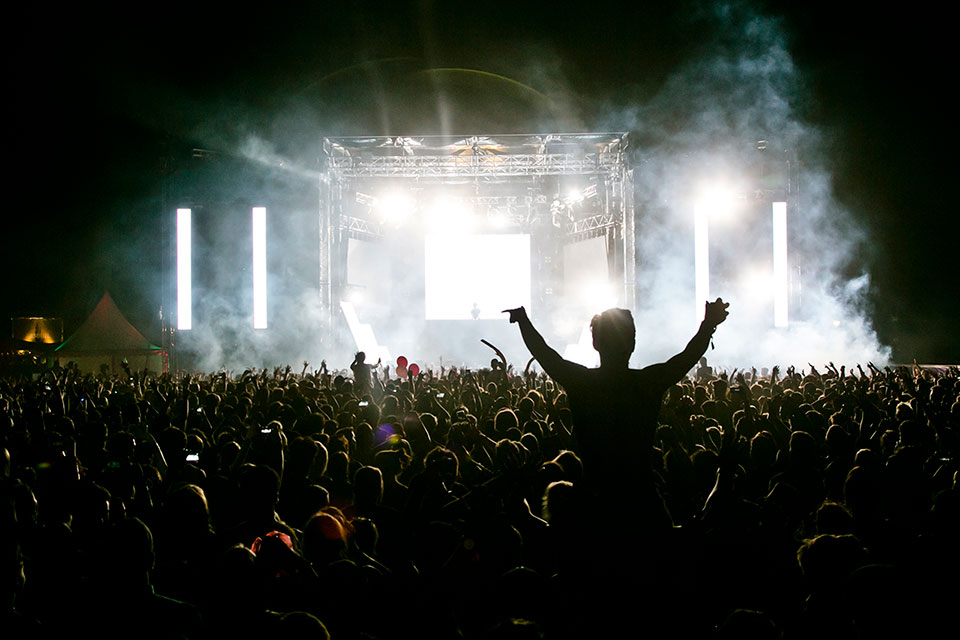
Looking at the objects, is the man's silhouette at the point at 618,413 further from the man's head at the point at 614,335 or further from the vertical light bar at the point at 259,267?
the vertical light bar at the point at 259,267

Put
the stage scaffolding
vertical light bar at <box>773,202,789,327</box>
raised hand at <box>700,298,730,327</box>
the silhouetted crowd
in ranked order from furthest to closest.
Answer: the stage scaffolding
vertical light bar at <box>773,202,789,327</box>
raised hand at <box>700,298,730,327</box>
the silhouetted crowd

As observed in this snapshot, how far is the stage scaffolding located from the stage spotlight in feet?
0.89

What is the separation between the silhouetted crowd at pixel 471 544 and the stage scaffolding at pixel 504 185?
474 inches

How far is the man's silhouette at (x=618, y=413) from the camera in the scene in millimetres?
2299

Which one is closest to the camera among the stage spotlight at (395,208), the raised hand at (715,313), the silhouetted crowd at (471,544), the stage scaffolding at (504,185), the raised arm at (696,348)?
the silhouetted crowd at (471,544)

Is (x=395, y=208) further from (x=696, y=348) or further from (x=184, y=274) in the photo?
(x=696, y=348)

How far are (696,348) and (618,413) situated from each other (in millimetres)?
489

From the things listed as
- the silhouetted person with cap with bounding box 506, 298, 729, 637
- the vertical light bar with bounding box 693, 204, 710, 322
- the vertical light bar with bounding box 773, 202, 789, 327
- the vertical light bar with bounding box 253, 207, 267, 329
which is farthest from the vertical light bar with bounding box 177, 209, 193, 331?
the silhouetted person with cap with bounding box 506, 298, 729, 637

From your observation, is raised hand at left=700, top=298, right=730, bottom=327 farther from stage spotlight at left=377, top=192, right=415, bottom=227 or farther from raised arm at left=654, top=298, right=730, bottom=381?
stage spotlight at left=377, top=192, right=415, bottom=227

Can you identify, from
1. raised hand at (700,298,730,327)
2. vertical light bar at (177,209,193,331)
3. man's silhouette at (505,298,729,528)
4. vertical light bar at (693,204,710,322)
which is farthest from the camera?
vertical light bar at (177,209,193,331)

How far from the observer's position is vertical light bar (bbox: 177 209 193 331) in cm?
1631

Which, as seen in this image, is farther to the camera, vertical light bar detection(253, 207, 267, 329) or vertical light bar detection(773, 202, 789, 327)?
vertical light bar detection(253, 207, 267, 329)

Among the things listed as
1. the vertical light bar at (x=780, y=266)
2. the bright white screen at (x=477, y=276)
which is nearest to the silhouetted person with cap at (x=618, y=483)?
the vertical light bar at (x=780, y=266)

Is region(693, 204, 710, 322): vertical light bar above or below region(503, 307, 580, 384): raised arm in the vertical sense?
above
